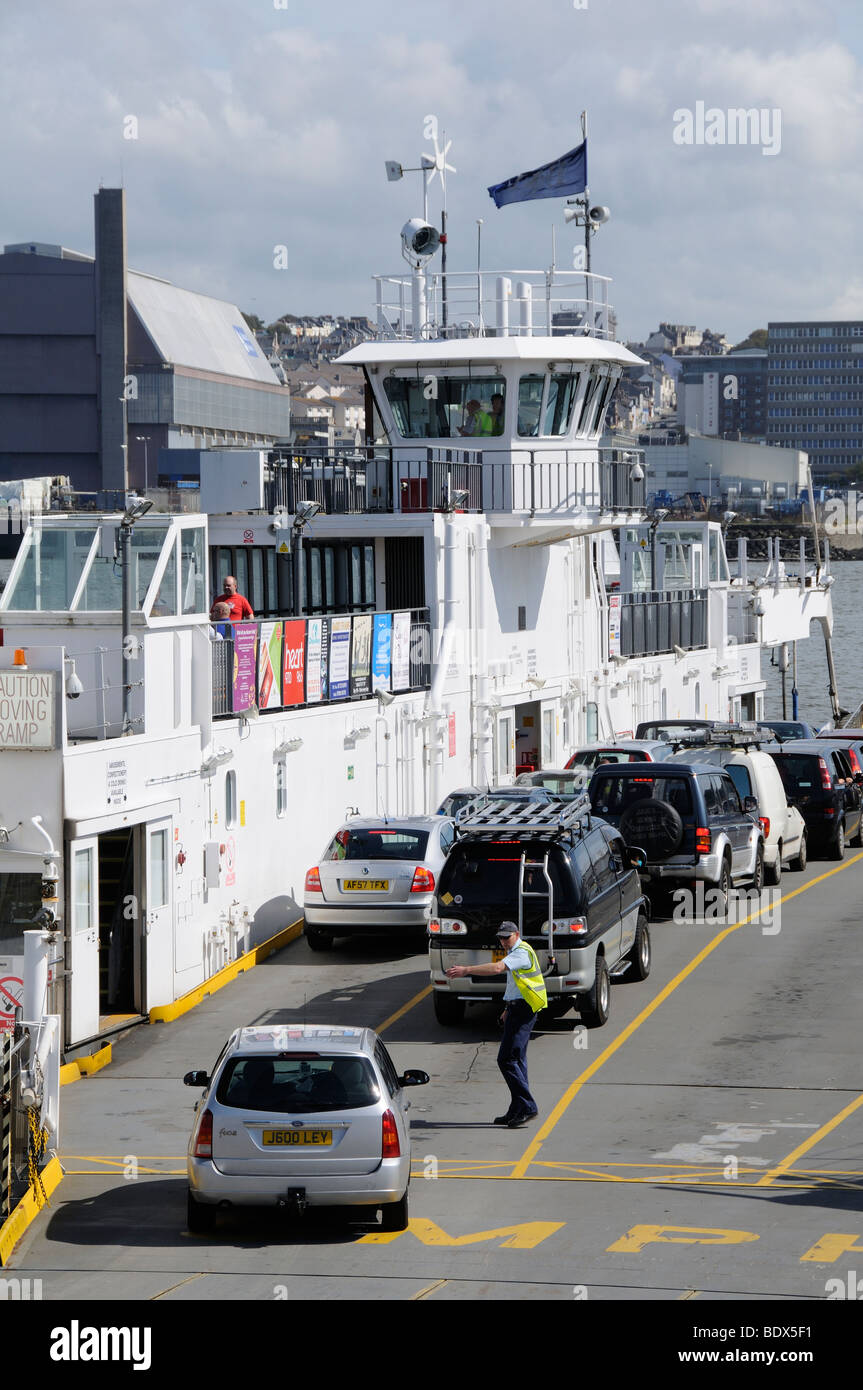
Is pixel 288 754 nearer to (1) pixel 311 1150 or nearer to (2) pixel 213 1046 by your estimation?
(2) pixel 213 1046

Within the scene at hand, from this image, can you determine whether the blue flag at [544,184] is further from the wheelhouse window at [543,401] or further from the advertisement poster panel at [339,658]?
the advertisement poster panel at [339,658]

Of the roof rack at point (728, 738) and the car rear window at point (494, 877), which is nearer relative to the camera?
the car rear window at point (494, 877)

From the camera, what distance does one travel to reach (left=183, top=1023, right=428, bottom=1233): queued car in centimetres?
1268

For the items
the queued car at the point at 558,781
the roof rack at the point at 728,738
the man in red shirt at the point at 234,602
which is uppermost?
the man in red shirt at the point at 234,602

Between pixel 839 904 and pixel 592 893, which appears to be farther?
pixel 839 904

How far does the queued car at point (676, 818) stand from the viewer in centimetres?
2434

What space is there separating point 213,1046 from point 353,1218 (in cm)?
611

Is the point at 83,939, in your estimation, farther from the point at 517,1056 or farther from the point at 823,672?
the point at 823,672

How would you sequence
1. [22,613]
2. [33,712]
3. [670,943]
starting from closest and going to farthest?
[33,712] < [22,613] < [670,943]

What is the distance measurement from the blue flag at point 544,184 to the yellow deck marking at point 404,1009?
21.8 m

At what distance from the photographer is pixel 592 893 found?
19062 millimetres

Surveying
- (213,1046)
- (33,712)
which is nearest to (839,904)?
(213,1046)

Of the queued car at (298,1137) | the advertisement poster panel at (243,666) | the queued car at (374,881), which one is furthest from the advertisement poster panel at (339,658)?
the queued car at (298,1137)

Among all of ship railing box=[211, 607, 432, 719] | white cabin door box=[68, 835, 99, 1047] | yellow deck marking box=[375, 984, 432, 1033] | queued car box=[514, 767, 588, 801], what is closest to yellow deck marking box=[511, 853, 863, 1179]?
yellow deck marking box=[375, 984, 432, 1033]
